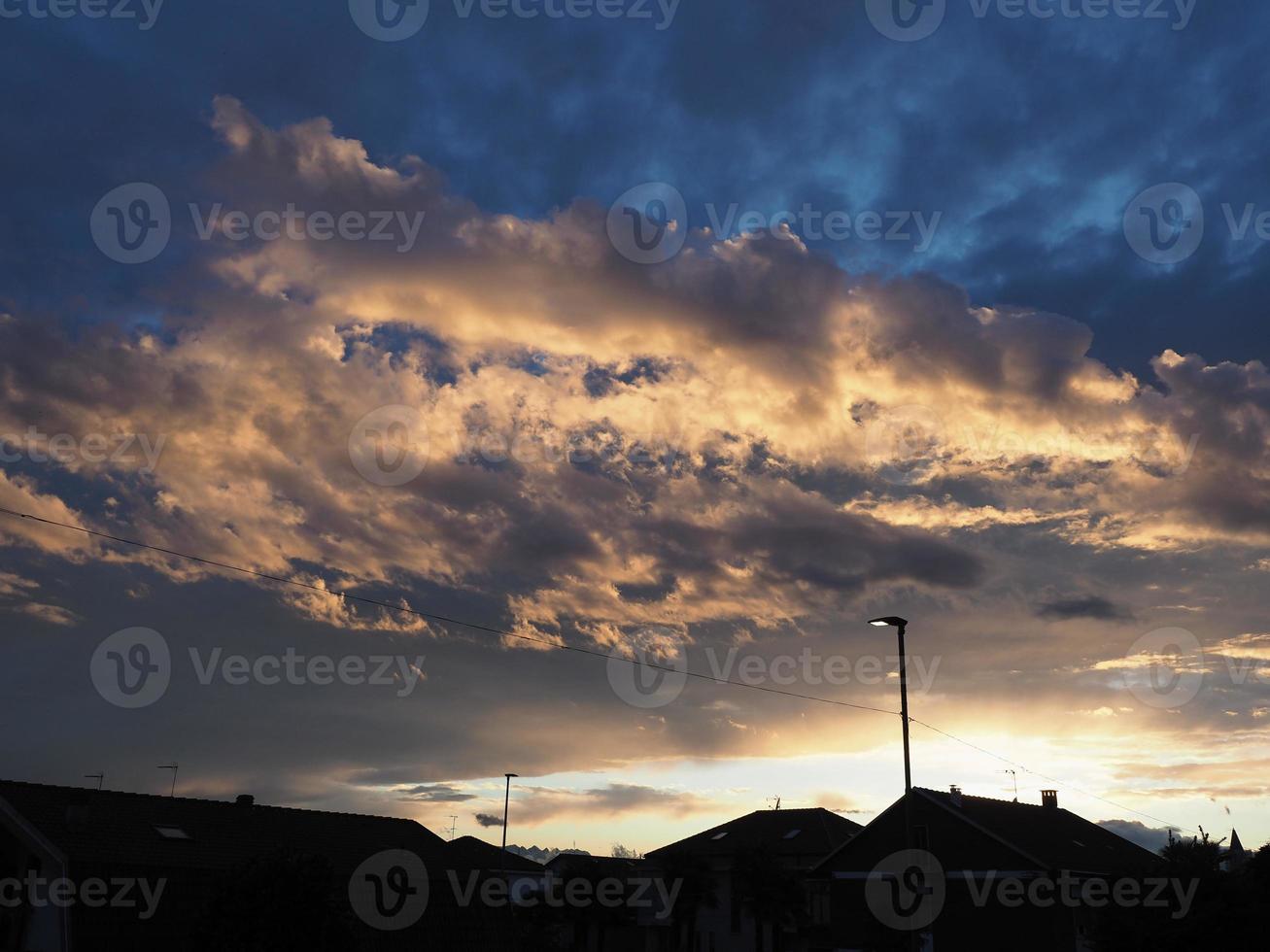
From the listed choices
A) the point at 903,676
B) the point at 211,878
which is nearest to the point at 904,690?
the point at 903,676

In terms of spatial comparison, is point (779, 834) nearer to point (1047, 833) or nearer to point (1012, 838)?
point (1047, 833)

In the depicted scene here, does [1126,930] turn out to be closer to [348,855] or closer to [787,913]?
[787,913]

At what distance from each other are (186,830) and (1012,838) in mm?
42659

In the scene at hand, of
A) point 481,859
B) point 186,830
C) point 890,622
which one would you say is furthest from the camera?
point 481,859

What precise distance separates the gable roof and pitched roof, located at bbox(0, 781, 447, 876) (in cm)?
2620

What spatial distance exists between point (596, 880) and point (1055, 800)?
1300 inches

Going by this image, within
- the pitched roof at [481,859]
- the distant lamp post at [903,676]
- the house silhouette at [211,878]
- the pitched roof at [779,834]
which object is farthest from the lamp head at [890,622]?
the pitched roof at [779,834]

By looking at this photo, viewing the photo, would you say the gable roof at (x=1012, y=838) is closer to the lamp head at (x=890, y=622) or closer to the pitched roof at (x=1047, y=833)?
the pitched roof at (x=1047, y=833)

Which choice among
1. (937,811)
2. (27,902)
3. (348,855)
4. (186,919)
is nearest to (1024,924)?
(937,811)

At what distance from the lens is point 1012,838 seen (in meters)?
54.5

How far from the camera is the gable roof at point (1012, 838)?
5353 cm

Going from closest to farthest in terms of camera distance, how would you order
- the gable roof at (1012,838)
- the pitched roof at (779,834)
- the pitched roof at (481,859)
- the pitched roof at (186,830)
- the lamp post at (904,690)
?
the lamp post at (904,690) → the pitched roof at (186,830) → the gable roof at (1012,838) → the pitched roof at (481,859) → the pitched roof at (779,834)

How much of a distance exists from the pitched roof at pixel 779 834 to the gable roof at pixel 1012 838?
19.7 meters

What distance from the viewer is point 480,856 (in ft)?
190
